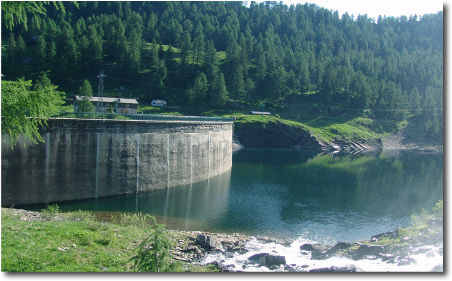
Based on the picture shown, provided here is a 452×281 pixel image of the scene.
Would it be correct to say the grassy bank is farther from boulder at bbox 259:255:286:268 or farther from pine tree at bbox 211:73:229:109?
pine tree at bbox 211:73:229:109

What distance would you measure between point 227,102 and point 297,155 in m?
30.9

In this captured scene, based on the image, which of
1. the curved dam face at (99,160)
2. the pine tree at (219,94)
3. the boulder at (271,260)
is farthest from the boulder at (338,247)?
the pine tree at (219,94)

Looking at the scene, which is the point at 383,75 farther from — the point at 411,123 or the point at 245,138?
the point at 245,138

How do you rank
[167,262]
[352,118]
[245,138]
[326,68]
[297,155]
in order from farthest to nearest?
[326,68] < [352,118] < [245,138] < [297,155] < [167,262]

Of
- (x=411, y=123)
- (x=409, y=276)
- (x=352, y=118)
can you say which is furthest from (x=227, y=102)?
(x=409, y=276)

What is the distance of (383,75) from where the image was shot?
132 meters

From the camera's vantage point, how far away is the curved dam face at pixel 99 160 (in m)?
32.8

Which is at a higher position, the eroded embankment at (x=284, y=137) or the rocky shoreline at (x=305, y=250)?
the eroded embankment at (x=284, y=137)

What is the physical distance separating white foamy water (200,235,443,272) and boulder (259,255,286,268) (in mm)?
437

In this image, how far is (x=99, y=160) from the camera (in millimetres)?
36844

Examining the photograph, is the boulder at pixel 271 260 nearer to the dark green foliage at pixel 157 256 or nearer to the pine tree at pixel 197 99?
the dark green foliage at pixel 157 256

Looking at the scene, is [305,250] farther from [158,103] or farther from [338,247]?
[158,103]

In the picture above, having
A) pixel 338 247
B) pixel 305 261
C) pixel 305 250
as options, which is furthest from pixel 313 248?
pixel 305 261

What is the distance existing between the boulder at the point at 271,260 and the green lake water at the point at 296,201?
8638mm
